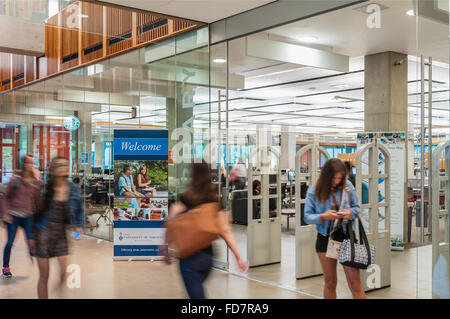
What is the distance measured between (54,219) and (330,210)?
2377 millimetres

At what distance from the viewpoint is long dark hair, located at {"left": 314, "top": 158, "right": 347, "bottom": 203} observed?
400cm

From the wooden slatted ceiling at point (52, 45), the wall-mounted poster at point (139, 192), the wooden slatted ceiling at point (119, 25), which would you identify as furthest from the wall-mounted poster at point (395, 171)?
the wooden slatted ceiling at point (52, 45)

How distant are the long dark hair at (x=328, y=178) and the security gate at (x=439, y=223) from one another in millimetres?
738

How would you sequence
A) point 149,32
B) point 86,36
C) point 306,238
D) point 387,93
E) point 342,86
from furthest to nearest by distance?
point 342,86 → point 387,93 → point 86,36 → point 149,32 → point 306,238

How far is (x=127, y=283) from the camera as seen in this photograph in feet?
18.5

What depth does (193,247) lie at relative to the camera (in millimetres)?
3072

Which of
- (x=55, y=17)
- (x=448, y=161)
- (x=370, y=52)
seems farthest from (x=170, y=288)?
(x=370, y=52)

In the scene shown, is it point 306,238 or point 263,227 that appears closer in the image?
point 306,238

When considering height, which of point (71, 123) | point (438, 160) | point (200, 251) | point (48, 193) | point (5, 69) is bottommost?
point (200, 251)

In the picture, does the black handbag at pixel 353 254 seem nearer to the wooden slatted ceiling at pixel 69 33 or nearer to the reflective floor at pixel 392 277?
the reflective floor at pixel 392 277

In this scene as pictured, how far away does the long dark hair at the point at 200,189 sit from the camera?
3.17 m

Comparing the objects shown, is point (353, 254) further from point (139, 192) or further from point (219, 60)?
point (139, 192)

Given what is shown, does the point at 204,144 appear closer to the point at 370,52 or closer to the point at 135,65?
the point at 135,65

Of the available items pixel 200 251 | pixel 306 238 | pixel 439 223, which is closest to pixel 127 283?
pixel 306 238
